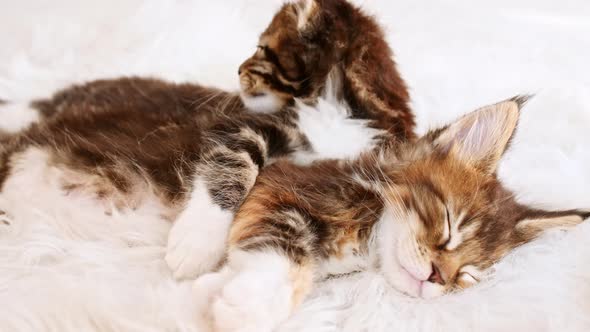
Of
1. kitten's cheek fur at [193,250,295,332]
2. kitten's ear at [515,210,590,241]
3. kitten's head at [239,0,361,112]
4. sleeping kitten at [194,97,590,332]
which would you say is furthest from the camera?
kitten's head at [239,0,361,112]

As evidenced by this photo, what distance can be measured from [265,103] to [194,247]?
0.61 meters

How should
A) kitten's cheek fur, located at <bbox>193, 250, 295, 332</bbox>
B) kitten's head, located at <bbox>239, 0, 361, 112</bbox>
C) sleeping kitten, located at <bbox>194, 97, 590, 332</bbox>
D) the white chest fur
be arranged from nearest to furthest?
kitten's cheek fur, located at <bbox>193, 250, 295, 332</bbox>
sleeping kitten, located at <bbox>194, 97, 590, 332</bbox>
the white chest fur
kitten's head, located at <bbox>239, 0, 361, 112</bbox>

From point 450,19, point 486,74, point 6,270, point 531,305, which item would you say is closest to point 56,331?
point 6,270

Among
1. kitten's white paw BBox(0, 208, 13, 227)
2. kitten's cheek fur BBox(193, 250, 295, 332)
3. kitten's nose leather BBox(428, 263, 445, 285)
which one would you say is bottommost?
kitten's white paw BBox(0, 208, 13, 227)

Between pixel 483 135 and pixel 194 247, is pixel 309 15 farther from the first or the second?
pixel 194 247

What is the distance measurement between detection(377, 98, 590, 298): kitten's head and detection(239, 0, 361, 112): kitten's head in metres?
0.43

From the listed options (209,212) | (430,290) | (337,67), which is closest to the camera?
(430,290)

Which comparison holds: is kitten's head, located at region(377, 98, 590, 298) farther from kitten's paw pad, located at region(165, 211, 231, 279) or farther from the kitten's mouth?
the kitten's mouth

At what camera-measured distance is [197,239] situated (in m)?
0.97

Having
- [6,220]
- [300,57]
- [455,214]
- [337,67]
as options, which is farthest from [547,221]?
[6,220]

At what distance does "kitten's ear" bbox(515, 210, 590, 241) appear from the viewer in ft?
3.34

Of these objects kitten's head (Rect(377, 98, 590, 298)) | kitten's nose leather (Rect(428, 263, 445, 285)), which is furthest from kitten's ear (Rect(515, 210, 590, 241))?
kitten's nose leather (Rect(428, 263, 445, 285))

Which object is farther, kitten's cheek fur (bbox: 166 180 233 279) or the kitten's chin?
the kitten's chin

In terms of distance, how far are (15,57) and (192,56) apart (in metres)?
0.69
